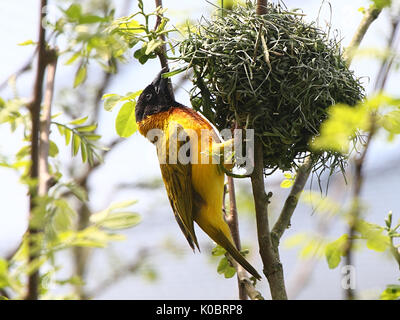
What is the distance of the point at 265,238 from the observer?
2.27 meters

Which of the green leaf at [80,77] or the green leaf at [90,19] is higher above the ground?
the green leaf at [80,77]

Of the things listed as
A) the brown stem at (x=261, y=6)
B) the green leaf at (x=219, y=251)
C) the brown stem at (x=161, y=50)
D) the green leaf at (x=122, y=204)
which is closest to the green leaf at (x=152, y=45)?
the brown stem at (x=161, y=50)

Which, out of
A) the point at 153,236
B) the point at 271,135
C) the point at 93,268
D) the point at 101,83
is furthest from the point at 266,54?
the point at 153,236

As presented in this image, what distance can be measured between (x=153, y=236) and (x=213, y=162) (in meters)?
5.50

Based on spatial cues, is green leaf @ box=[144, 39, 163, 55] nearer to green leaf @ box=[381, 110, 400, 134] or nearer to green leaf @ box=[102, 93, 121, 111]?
green leaf @ box=[102, 93, 121, 111]

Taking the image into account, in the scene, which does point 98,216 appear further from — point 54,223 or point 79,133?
point 79,133

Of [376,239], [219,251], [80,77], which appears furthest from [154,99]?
[376,239]

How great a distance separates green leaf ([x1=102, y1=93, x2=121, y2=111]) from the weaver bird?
0.34 m

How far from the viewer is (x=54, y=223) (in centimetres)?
122

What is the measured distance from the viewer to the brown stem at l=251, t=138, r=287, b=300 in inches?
87.4

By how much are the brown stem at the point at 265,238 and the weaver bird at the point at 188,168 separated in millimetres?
353

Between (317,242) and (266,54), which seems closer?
(317,242)

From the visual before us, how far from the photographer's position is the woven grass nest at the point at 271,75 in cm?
240

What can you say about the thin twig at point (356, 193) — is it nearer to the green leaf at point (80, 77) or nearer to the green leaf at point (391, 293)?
the green leaf at point (391, 293)
